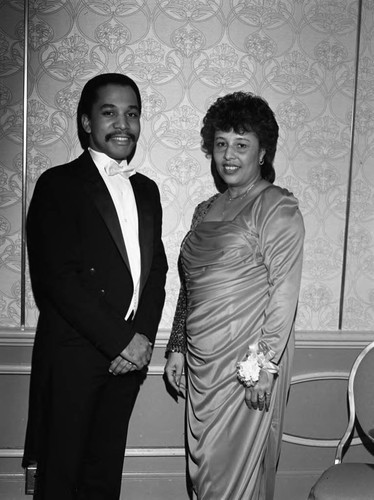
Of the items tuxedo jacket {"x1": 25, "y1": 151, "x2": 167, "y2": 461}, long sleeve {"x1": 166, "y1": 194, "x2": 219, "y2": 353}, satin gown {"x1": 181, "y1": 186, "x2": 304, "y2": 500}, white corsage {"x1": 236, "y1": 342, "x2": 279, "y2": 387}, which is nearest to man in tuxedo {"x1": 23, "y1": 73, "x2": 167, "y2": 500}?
tuxedo jacket {"x1": 25, "y1": 151, "x2": 167, "y2": 461}

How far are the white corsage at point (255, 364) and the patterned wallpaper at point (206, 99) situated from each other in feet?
1.91

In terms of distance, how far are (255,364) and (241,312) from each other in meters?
0.17

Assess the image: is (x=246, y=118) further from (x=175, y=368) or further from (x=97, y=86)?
(x=175, y=368)

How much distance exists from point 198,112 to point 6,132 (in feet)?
2.34

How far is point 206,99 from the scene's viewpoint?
2340 millimetres

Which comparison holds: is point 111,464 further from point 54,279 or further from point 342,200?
point 342,200

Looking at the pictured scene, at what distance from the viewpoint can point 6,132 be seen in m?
2.24

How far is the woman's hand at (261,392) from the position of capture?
188cm

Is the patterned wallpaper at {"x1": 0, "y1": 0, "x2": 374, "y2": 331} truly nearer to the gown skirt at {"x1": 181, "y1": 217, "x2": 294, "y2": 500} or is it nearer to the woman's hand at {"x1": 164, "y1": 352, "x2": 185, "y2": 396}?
the woman's hand at {"x1": 164, "y1": 352, "x2": 185, "y2": 396}

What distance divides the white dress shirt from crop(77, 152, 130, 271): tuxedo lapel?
0.12 ft

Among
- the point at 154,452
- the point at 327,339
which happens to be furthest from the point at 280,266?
the point at 154,452

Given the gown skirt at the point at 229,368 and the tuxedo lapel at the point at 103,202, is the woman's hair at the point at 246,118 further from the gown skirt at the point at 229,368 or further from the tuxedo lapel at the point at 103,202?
the tuxedo lapel at the point at 103,202

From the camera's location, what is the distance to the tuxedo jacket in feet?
6.17

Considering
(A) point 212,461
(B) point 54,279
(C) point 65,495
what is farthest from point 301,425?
(B) point 54,279
